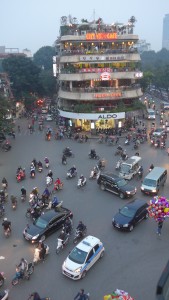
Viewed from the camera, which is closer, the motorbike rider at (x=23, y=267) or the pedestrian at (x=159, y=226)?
the motorbike rider at (x=23, y=267)

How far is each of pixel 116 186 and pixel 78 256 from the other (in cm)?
992

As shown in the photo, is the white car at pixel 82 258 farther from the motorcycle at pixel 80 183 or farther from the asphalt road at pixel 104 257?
the motorcycle at pixel 80 183

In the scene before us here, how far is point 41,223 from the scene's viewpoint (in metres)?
20.0

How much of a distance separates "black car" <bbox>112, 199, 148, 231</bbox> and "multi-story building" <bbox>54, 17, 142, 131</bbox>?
27.4 metres

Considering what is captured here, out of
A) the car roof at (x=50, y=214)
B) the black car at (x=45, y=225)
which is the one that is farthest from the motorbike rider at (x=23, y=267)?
the car roof at (x=50, y=214)

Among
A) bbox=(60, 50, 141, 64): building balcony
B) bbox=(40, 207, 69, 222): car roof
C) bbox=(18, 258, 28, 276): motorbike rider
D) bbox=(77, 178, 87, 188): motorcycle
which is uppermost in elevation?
bbox=(60, 50, 141, 64): building balcony

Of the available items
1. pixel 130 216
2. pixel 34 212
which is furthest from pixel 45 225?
pixel 130 216

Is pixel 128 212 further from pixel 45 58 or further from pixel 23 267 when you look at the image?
pixel 45 58

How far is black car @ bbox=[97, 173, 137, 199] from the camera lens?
25250mm

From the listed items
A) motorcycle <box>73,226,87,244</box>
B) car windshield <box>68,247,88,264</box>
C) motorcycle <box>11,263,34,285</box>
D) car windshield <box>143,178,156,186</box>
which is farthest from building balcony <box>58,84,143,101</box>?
motorcycle <box>11,263,34,285</box>

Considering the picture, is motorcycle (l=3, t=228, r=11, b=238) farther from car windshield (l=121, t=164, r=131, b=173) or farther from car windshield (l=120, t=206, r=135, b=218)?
car windshield (l=121, t=164, r=131, b=173)

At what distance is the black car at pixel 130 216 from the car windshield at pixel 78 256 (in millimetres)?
4250

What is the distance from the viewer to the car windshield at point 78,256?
1631 cm

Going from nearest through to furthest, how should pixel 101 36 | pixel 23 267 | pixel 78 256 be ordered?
pixel 23 267 → pixel 78 256 → pixel 101 36
